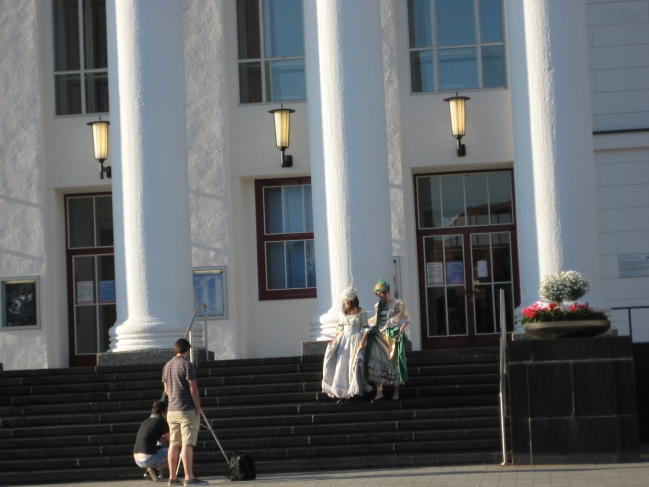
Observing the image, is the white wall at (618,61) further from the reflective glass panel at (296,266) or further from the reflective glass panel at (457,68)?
the reflective glass panel at (296,266)

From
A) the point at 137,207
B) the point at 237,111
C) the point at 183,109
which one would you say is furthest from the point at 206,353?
the point at 237,111

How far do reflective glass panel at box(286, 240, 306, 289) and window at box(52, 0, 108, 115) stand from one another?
459cm

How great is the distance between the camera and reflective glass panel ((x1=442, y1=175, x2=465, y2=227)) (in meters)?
20.9

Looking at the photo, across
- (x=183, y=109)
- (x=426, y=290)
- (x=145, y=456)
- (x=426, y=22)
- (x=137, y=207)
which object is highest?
(x=426, y=22)

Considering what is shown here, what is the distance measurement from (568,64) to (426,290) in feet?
19.0

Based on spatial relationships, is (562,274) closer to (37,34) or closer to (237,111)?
(237,111)

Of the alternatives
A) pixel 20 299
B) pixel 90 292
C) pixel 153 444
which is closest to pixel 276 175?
pixel 90 292

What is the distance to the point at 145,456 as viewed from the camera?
514 inches

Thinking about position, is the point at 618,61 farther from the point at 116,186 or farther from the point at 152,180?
the point at 116,186

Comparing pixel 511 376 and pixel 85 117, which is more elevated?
pixel 85 117

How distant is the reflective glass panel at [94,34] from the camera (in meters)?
21.8

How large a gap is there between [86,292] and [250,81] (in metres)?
5.18

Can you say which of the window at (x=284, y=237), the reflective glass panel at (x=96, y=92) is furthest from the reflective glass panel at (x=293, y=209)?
the reflective glass panel at (x=96, y=92)

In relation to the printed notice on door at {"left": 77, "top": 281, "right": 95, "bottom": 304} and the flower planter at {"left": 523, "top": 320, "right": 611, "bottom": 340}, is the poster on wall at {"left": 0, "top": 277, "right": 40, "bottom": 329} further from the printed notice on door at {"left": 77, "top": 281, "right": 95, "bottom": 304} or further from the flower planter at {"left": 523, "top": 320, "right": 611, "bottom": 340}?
the flower planter at {"left": 523, "top": 320, "right": 611, "bottom": 340}
